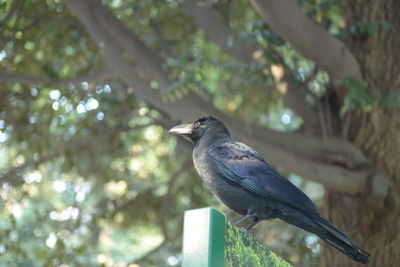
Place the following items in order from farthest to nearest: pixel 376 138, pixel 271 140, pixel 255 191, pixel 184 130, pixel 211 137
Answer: pixel 376 138
pixel 271 140
pixel 184 130
pixel 211 137
pixel 255 191

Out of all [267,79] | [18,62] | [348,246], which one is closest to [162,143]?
[18,62]

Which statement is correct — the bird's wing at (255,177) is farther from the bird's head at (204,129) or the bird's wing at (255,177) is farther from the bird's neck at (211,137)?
the bird's head at (204,129)

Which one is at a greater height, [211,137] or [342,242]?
[211,137]

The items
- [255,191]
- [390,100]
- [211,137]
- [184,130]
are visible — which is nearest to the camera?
[255,191]

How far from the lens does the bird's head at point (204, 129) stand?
4562mm

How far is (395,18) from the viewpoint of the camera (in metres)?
7.12

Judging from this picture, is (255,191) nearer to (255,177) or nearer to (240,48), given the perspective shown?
(255,177)

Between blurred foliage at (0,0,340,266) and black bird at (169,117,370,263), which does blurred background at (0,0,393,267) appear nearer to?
blurred foliage at (0,0,340,266)

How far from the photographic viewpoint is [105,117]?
8.33m

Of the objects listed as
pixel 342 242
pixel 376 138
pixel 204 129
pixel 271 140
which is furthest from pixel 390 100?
pixel 342 242

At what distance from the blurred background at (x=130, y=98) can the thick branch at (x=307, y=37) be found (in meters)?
0.33

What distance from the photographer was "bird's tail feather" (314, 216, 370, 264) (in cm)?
366

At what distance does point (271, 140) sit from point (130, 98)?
2415 millimetres

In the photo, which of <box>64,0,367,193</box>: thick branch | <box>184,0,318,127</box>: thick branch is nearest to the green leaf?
<box>64,0,367,193</box>: thick branch
